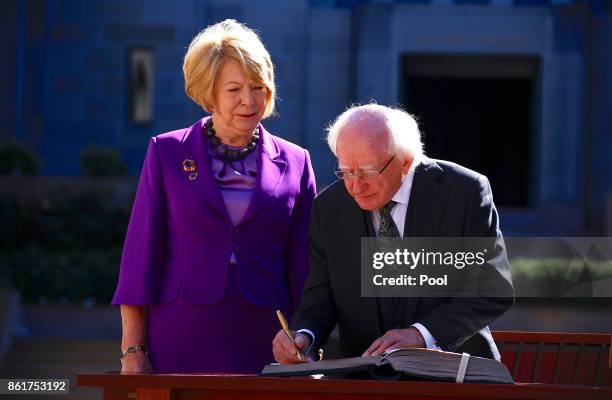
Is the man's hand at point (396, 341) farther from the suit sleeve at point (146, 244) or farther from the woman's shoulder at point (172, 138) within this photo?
the woman's shoulder at point (172, 138)

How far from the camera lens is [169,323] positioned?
4.16 meters

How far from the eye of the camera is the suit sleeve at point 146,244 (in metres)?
4.12

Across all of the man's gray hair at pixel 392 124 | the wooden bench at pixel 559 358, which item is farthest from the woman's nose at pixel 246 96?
the wooden bench at pixel 559 358

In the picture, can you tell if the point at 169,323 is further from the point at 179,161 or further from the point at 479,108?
the point at 479,108

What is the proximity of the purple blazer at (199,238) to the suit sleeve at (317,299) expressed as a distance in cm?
42

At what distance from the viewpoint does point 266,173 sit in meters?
4.25

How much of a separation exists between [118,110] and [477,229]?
701 inches

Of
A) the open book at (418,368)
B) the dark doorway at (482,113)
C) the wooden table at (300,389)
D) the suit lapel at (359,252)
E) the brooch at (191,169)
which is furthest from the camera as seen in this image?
the dark doorway at (482,113)

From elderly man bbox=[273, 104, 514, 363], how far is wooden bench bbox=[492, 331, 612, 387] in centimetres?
69

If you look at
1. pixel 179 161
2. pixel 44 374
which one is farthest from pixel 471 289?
pixel 44 374

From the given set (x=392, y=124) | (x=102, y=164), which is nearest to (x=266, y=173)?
(x=392, y=124)

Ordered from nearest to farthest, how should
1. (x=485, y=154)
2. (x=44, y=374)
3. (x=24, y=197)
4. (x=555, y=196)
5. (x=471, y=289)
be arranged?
(x=471, y=289), (x=44, y=374), (x=24, y=197), (x=555, y=196), (x=485, y=154)

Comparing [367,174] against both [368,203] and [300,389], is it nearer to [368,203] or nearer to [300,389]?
[368,203]

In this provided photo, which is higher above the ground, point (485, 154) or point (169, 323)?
point (485, 154)
